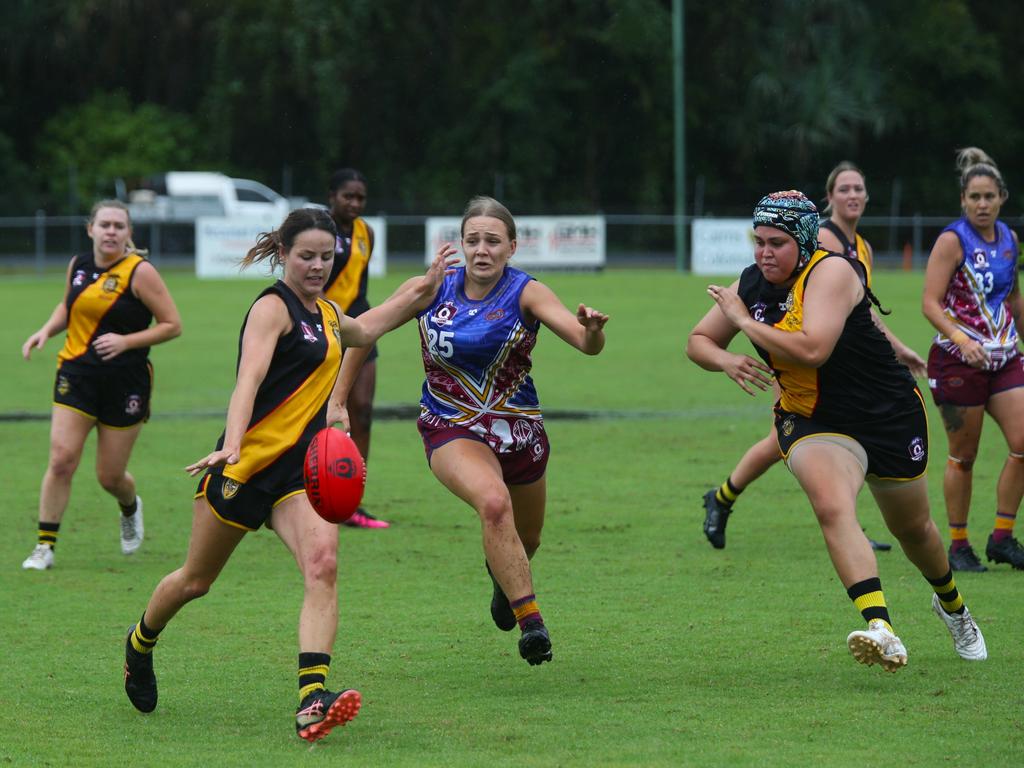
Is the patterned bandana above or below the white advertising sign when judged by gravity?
above

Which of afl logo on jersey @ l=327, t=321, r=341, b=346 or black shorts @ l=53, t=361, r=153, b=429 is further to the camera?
black shorts @ l=53, t=361, r=153, b=429

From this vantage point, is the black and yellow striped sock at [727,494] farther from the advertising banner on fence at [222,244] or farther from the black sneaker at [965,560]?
the advertising banner on fence at [222,244]

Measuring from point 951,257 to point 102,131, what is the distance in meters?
42.4

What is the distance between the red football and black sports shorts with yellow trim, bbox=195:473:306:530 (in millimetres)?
185

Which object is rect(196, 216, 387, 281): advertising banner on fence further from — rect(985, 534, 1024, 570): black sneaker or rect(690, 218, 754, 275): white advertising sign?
rect(985, 534, 1024, 570): black sneaker

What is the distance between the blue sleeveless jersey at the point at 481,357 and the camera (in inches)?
266

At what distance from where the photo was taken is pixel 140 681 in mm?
6055

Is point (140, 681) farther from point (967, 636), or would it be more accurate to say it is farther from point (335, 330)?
point (967, 636)

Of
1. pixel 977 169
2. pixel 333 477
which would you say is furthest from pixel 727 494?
pixel 333 477

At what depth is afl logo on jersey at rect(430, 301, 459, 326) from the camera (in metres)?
6.81

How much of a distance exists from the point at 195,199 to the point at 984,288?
36.0m

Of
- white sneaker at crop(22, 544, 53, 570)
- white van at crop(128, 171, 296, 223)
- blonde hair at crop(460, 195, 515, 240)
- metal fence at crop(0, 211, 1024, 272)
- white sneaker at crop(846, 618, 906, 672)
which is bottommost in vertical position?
metal fence at crop(0, 211, 1024, 272)

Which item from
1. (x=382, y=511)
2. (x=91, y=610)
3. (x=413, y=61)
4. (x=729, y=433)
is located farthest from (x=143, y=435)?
(x=413, y=61)

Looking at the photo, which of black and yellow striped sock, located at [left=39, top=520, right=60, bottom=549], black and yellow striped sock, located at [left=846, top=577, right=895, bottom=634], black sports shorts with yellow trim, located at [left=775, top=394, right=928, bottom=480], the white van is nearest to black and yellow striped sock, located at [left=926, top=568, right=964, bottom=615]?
black sports shorts with yellow trim, located at [left=775, top=394, right=928, bottom=480]
